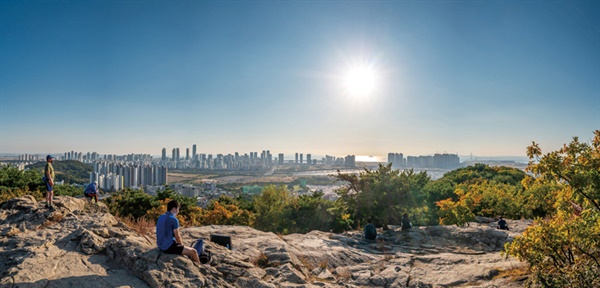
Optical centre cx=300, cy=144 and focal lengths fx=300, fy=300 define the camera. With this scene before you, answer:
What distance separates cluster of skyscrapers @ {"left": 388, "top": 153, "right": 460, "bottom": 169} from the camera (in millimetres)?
135875

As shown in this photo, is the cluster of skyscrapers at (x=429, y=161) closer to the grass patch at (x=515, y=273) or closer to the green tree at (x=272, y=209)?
the green tree at (x=272, y=209)

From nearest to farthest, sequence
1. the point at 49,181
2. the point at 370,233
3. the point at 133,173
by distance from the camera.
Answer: the point at 49,181, the point at 370,233, the point at 133,173

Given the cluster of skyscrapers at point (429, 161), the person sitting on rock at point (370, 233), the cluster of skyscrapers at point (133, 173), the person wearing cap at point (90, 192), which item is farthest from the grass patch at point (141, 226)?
the cluster of skyscrapers at point (429, 161)

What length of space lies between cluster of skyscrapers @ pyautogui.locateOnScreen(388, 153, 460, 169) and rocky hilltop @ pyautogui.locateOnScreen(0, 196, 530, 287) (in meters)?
122

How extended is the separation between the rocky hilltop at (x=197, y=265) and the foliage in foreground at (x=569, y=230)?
1.12 metres

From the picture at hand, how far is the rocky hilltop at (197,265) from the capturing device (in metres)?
5.61

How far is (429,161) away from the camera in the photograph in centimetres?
14162

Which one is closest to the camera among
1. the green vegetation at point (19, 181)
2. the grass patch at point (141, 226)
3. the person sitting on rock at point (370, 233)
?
the grass patch at point (141, 226)

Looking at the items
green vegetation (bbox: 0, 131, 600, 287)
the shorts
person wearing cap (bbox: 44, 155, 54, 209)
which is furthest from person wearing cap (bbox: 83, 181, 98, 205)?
the shorts

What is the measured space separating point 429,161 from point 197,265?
491ft

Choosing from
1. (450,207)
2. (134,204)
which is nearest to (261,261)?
(450,207)

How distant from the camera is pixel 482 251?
1161 centimetres

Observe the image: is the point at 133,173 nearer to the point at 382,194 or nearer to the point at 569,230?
the point at 382,194

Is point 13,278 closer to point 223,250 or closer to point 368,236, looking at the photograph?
point 223,250
